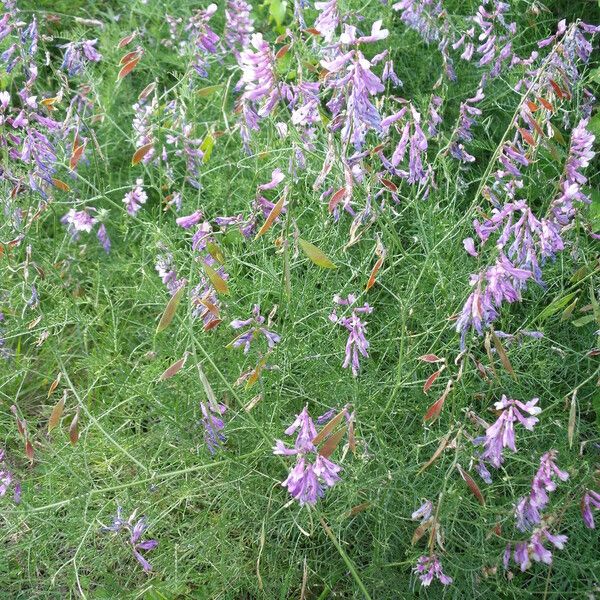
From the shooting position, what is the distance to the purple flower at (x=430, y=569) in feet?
7.12

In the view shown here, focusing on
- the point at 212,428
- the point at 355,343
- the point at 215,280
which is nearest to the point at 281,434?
the point at 212,428

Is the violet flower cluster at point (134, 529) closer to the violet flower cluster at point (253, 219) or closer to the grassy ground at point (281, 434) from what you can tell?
the grassy ground at point (281, 434)

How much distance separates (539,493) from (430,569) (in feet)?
1.07

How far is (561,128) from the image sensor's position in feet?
10.9

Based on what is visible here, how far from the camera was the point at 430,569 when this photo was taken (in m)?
2.18

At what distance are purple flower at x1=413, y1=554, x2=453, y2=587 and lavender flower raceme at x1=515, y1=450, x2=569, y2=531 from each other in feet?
0.70

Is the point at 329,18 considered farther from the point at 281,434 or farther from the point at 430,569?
the point at 430,569

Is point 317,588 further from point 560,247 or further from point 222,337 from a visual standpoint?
point 560,247

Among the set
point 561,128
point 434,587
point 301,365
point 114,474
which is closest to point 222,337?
point 301,365

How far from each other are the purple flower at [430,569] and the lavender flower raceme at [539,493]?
0.21 m

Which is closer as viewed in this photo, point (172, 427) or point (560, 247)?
point (560, 247)

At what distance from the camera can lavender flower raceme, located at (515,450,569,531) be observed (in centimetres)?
205

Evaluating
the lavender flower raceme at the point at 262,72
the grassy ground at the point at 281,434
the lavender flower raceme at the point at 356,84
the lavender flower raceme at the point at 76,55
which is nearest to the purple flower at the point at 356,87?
the lavender flower raceme at the point at 356,84

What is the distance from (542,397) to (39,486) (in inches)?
61.9
